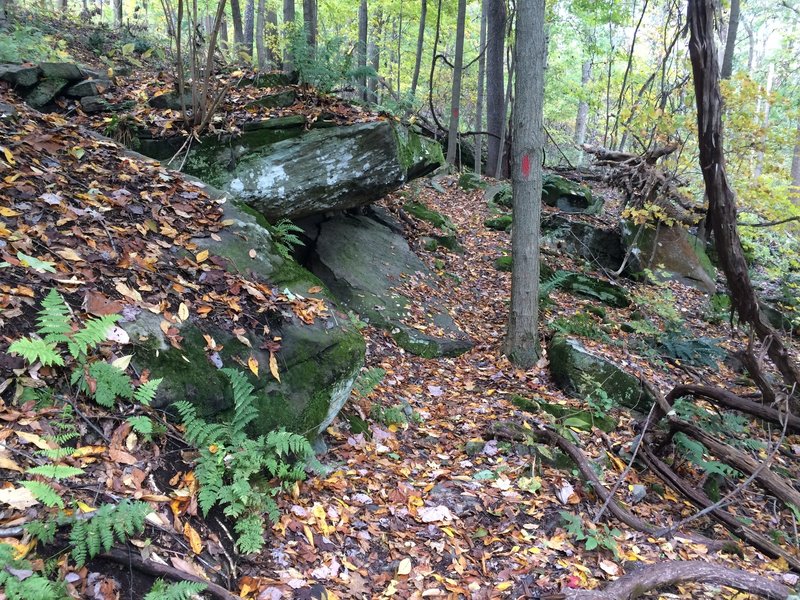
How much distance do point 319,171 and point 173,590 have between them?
556 cm

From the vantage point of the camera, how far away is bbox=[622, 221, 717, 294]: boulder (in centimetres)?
1102

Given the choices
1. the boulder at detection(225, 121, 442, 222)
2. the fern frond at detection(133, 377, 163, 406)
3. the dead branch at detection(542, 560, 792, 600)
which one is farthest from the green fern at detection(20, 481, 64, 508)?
the boulder at detection(225, 121, 442, 222)

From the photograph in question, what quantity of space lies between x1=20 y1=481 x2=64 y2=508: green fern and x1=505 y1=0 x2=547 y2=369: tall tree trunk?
5347 mm

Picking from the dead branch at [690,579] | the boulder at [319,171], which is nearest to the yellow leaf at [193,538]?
the dead branch at [690,579]

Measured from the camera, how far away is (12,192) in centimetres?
372

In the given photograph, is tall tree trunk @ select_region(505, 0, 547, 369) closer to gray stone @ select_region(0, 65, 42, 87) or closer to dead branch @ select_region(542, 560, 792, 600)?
dead branch @ select_region(542, 560, 792, 600)

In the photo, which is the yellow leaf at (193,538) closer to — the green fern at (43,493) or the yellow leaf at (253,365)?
the green fern at (43,493)

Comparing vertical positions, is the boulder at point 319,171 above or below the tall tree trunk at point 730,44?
below

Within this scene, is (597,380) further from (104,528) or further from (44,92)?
(44,92)

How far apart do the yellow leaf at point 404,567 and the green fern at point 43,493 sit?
1.97 meters

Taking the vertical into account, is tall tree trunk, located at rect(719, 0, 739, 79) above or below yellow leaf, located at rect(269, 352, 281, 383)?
above

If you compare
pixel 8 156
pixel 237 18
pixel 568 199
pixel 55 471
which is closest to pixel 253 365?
pixel 55 471

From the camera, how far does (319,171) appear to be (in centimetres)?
675

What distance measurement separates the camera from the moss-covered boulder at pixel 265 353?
3.22 meters
